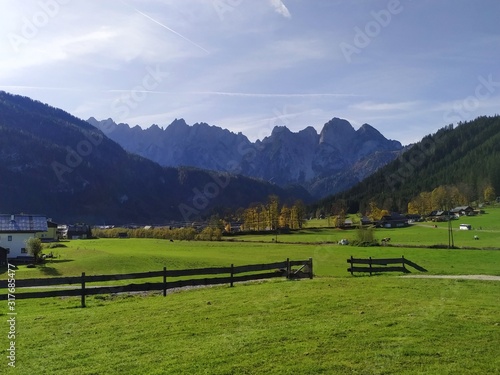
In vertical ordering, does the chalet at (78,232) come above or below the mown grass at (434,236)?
above

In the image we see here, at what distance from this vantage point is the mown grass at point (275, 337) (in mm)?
9797

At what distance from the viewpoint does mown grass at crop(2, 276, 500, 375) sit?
9.80 m

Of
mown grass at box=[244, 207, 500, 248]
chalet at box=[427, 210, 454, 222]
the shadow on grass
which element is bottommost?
mown grass at box=[244, 207, 500, 248]

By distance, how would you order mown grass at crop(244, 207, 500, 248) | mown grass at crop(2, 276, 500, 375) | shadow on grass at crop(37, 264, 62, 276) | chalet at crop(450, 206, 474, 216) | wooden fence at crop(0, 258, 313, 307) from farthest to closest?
1. chalet at crop(450, 206, 474, 216)
2. mown grass at crop(244, 207, 500, 248)
3. shadow on grass at crop(37, 264, 62, 276)
4. wooden fence at crop(0, 258, 313, 307)
5. mown grass at crop(2, 276, 500, 375)

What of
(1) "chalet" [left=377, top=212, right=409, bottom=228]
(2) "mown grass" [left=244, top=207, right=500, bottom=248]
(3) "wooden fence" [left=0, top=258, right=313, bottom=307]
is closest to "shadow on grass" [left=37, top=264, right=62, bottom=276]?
(3) "wooden fence" [left=0, top=258, right=313, bottom=307]

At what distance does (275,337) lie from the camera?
1191 centimetres

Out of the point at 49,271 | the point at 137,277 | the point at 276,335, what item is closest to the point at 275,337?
the point at 276,335

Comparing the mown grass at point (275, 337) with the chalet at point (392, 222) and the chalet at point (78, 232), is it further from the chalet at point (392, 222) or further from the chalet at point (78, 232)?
the chalet at point (78, 232)

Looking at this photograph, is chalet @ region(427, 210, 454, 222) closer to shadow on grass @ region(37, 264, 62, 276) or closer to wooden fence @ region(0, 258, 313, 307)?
shadow on grass @ region(37, 264, 62, 276)

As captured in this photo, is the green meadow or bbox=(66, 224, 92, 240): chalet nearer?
the green meadow

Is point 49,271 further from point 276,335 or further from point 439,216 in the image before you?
point 439,216

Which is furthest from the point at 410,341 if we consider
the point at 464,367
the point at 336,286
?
the point at 336,286

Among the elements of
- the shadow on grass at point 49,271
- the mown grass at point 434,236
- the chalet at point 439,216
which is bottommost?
the mown grass at point 434,236

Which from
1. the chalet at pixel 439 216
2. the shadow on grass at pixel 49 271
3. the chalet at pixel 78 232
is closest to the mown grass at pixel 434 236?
the chalet at pixel 439 216
